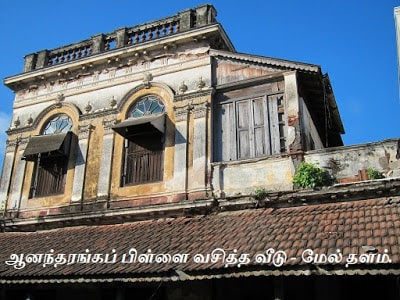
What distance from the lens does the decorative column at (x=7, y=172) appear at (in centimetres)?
1271

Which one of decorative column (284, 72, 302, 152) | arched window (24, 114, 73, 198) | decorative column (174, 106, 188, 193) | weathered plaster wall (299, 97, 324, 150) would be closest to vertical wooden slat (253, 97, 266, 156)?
decorative column (284, 72, 302, 152)

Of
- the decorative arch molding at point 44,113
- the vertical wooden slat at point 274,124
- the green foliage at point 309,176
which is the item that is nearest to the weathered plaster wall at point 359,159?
the green foliage at point 309,176

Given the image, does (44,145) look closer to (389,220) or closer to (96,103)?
(96,103)

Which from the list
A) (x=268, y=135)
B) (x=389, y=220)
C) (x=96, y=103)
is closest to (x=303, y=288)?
(x=389, y=220)

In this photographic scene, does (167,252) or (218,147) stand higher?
(218,147)

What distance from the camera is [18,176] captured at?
12805mm

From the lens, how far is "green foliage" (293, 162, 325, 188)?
900 cm

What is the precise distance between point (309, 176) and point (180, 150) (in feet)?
11.0

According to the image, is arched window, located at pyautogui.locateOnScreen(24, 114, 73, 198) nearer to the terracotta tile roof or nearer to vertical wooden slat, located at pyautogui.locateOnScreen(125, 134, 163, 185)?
vertical wooden slat, located at pyautogui.locateOnScreen(125, 134, 163, 185)

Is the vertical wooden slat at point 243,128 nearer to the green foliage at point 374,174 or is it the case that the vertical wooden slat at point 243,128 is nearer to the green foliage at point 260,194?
the green foliage at point 260,194

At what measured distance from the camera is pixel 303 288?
8203mm

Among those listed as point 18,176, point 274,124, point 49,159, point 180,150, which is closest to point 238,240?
point 274,124

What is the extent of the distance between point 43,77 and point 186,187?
6324mm

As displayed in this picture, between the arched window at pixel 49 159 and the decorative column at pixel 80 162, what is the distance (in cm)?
33
